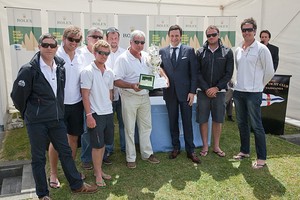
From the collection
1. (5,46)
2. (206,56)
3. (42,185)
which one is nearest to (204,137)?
(206,56)

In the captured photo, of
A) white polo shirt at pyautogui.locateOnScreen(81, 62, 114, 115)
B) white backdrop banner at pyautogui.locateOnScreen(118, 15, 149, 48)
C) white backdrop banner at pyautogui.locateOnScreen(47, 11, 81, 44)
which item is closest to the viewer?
white polo shirt at pyautogui.locateOnScreen(81, 62, 114, 115)

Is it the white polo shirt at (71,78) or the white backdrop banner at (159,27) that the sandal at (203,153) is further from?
the white backdrop banner at (159,27)

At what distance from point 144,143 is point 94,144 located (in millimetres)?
846

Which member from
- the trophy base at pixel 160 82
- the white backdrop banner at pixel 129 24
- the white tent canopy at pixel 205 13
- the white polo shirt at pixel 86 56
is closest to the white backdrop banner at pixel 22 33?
A: the white tent canopy at pixel 205 13

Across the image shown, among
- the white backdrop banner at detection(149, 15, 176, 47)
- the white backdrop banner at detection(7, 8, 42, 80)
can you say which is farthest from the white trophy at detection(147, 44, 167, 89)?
the white backdrop banner at detection(7, 8, 42, 80)

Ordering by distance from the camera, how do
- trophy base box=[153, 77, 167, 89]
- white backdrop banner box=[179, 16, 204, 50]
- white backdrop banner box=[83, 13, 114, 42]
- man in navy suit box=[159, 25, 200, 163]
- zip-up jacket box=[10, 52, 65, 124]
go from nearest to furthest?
zip-up jacket box=[10, 52, 65, 124] < trophy base box=[153, 77, 167, 89] < man in navy suit box=[159, 25, 200, 163] < white backdrop banner box=[83, 13, 114, 42] < white backdrop banner box=[179, 16, 204, 50]

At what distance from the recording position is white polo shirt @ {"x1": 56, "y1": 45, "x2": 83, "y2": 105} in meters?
2.65

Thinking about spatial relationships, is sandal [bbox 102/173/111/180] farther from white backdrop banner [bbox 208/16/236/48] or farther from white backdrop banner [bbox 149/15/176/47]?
white backdrop banner [bbox 208/16/236/48]

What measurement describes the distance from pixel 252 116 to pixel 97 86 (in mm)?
1931

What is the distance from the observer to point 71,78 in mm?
2660

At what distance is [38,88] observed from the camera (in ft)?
7.48

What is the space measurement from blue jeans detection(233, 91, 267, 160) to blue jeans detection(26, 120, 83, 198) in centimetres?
217

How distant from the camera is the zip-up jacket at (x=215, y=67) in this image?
3396 mm

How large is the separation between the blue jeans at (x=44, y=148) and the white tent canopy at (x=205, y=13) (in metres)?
3.01
